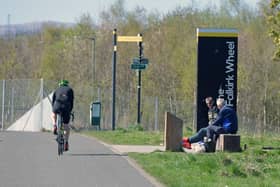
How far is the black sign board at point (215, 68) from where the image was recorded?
82.0 ft

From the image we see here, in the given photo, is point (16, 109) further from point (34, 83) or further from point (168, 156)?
point (168, 156)

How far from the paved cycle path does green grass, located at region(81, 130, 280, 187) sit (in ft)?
1.44

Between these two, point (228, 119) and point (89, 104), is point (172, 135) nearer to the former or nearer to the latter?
point (228, 119)

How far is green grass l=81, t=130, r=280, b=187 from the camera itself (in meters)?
15.1

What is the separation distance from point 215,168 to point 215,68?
8178 millimetres

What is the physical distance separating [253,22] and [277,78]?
9942mm

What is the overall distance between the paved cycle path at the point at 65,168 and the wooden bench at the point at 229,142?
2.57 metres

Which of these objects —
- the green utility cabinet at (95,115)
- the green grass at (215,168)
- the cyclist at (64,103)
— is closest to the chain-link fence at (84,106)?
the green utility cabinet at (95,115)

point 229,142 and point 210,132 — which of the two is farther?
point 210,132

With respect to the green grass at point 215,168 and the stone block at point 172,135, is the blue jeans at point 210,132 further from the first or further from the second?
the green grass at point 215,168

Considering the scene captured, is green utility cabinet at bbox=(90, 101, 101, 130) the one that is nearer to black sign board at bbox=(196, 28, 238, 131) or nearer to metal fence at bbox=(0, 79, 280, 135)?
metal fence at bbox=(0, 79, 280, 135)

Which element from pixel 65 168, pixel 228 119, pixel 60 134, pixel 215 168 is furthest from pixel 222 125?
pixel 65 168

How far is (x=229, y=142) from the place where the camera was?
21797 mm

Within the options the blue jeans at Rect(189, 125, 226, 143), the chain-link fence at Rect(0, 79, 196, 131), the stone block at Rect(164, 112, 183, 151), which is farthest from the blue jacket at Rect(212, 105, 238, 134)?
the chain-link fence at Rect(0, 79, 196, 131)
